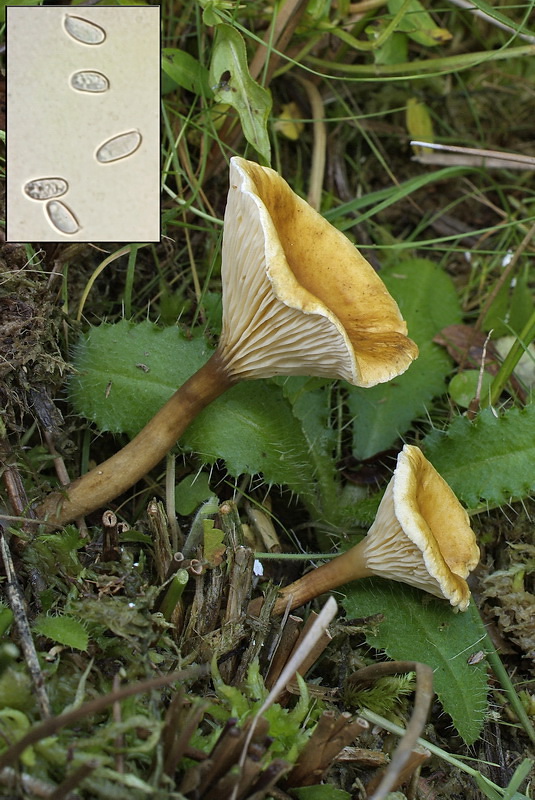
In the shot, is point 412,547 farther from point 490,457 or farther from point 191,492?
point 191,492

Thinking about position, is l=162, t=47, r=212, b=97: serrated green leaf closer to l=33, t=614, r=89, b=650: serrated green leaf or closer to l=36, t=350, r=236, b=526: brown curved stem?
l=36, t=350, r=236, b=526: brown curved stem

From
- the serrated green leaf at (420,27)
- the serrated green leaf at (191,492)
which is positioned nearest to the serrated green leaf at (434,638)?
the serrated green leaf at (191,492)

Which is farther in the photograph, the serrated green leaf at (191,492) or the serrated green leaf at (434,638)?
the serrated green leaf at (191,492)

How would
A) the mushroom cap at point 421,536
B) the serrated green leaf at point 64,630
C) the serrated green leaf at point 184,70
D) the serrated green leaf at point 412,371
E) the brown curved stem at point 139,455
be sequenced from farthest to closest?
1. the serrated green leaf at point 412,371
2. the serrated green leaf at point 184,70
3. the brown curved stem at point 139,455
4. the mushroom cap at point 421,536
5. the serrated green leaf at point 64,630

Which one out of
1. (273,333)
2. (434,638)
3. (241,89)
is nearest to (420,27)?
(241,89)

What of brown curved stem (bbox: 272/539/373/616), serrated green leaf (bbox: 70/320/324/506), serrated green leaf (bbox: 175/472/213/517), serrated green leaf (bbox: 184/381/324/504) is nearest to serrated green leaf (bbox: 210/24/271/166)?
serrated green leaf (bbox: 70/320/324/506)

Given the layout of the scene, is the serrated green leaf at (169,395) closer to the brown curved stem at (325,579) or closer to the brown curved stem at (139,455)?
the brown curved stem at (139,455)

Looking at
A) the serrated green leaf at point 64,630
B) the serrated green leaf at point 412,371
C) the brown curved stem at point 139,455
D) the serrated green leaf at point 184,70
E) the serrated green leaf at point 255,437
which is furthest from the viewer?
the serrated green leaf at point 412,371

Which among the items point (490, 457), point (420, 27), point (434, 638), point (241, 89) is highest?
point (420, 27)
